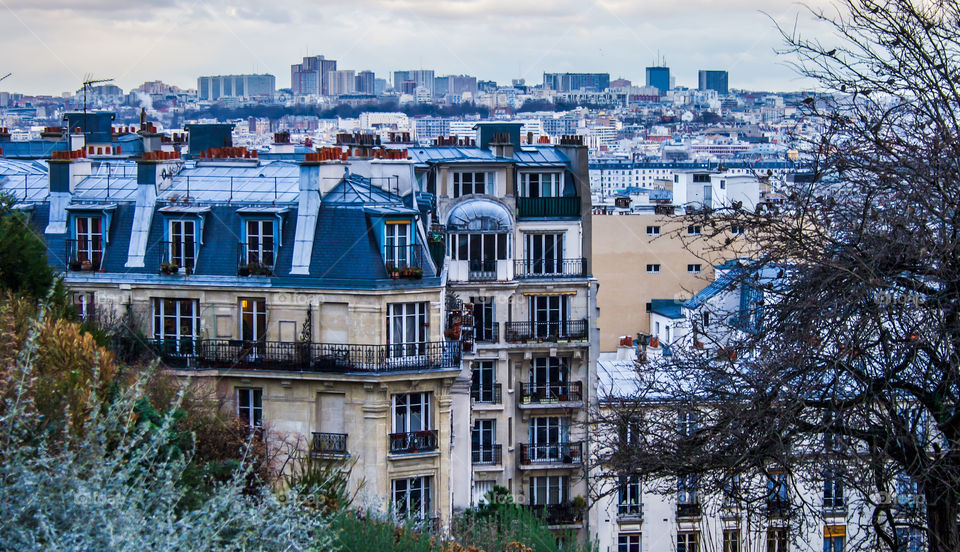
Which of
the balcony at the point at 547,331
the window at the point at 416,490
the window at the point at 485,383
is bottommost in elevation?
the window at the point at 416,490

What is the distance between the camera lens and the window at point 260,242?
2727 centimetres

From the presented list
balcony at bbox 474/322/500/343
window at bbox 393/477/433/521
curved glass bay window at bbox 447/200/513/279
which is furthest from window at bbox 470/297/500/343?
window at bbox 393/477/433/521

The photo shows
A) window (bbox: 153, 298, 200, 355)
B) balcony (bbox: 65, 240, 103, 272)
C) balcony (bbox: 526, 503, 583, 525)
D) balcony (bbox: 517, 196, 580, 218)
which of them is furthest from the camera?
balcony (bbox: 517, 196, 580, 218)

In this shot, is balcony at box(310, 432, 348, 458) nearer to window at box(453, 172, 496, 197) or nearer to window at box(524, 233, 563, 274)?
window at box(524, 233, 563, 274)

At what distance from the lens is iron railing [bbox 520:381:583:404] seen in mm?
38312

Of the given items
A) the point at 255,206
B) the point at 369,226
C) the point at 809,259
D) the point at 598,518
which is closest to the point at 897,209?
the point at 809,259

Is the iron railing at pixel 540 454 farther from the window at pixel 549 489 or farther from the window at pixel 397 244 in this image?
the window at pixel 397 244

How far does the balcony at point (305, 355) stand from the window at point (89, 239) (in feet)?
8.12

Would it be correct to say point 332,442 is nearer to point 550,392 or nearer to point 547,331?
point 547,331

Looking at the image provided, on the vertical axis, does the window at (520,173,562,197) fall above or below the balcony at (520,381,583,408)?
above

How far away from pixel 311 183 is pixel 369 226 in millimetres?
1423

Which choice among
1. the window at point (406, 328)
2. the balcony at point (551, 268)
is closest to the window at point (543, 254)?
the balcony at point (551, 268)

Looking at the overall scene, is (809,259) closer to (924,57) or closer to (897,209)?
(897,209)

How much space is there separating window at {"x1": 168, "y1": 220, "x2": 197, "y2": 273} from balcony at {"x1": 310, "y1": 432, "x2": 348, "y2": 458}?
422 cm
